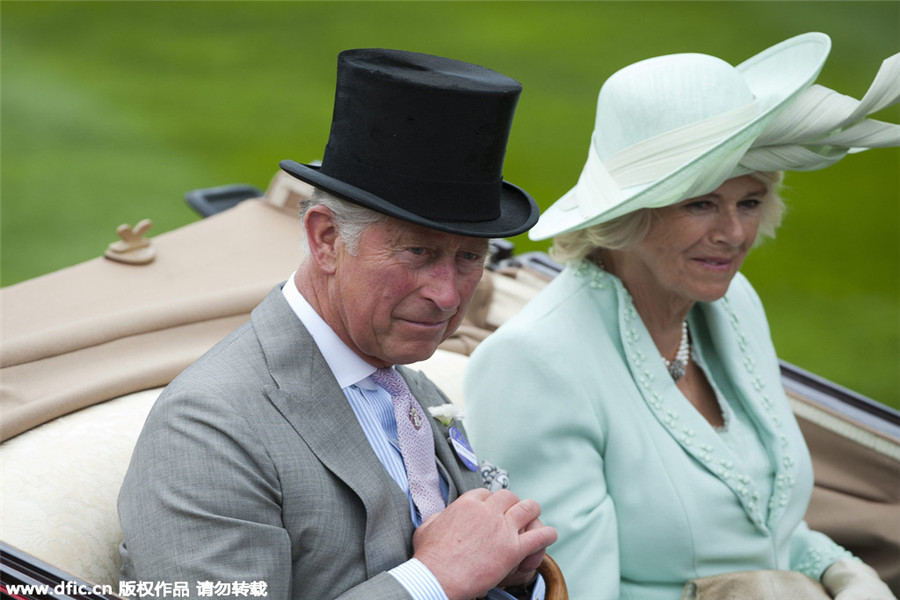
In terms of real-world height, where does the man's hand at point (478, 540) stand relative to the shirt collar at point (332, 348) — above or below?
below

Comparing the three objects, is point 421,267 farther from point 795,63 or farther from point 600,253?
point 795,63

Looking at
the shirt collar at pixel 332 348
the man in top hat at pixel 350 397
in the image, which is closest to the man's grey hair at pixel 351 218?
the man in top hat at pixel 350 397

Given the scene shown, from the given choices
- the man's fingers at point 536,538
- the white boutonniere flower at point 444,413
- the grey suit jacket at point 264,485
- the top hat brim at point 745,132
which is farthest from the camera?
the top hat brim at point 745,132

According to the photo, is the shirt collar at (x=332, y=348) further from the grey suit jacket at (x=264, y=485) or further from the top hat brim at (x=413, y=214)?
the top hat brim at (x=413, y=214)

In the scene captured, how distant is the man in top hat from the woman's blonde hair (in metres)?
0.72

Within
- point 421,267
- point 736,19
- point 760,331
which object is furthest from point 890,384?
point 736,19

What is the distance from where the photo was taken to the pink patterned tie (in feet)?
6.63

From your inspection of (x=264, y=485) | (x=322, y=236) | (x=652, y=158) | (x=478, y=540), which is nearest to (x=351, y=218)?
(x=322, y=236)

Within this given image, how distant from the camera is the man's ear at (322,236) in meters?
1.88

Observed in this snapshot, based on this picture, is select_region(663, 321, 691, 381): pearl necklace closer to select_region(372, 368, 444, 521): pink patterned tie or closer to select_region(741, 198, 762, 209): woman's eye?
select_region(741, 198, 762, 209): woman's eye

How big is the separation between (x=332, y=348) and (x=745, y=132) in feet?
3.66

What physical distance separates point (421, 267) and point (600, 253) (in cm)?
106

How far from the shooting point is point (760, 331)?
3111mm

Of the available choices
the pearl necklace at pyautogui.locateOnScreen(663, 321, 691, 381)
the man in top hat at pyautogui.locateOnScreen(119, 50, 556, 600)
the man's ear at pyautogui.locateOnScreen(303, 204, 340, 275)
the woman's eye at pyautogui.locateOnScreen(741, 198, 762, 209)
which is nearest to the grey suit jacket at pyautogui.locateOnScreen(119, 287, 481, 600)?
the man in top hat at pyautogui.locateOnScreen(119, 50, 556, 600)
